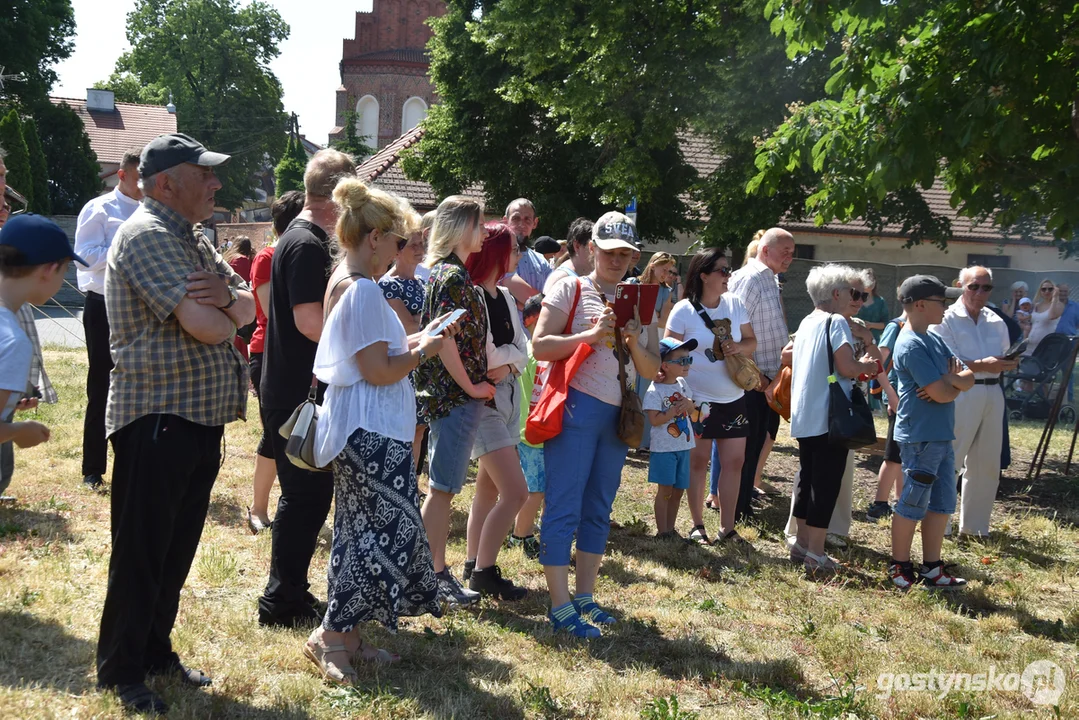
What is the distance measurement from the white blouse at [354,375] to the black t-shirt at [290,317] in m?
0.52

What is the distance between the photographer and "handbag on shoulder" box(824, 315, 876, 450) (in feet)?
20.2

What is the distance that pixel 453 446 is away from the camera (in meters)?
5.01

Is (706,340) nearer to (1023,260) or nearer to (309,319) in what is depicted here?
(309,319)

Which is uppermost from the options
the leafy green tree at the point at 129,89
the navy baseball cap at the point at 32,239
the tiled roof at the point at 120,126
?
the leafy green tree at the point at 129,89

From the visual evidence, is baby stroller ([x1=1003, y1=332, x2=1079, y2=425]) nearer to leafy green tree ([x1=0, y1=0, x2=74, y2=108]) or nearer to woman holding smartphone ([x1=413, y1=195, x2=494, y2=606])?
woman holding smartphone ([x1=413, y1=195, x2=494, y2=606])

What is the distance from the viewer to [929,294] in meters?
6.03

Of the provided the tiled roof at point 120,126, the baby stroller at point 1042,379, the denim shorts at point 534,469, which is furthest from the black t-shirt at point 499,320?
the tiled roof at point 120,126

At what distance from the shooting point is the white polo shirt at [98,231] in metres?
6.39

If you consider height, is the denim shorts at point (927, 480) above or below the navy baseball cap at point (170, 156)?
below

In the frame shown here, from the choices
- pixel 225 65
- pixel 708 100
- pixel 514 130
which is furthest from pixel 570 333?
pixel 225 65

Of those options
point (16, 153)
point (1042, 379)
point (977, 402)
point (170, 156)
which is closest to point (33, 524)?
point (170, 156)

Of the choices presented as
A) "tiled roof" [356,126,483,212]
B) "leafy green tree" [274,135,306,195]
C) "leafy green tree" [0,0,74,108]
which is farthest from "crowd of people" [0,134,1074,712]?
"leafy green tree" [274,135,306,195]

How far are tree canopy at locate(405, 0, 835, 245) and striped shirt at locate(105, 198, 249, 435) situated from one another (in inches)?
515

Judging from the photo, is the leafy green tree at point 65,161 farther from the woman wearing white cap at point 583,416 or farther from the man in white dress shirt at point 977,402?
the woman wearing white cap at point 583,416
